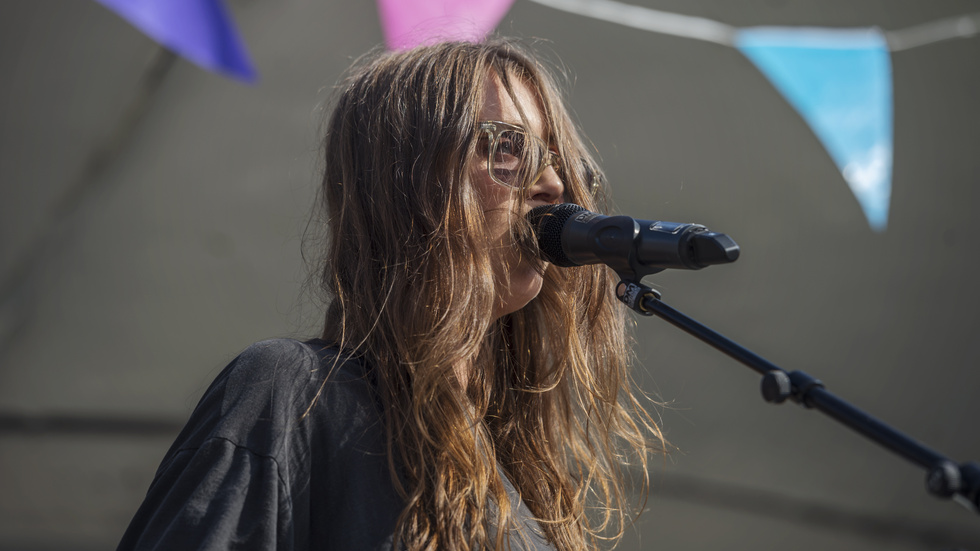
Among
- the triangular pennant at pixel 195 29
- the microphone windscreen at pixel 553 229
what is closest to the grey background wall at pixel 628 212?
the triangular pennant at pixel 195 29

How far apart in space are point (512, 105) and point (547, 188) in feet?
0.49

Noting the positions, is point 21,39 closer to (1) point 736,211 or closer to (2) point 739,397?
(1) point 736,211

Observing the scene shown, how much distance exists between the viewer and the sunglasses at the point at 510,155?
1117mm

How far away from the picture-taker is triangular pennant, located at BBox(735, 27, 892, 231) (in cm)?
261

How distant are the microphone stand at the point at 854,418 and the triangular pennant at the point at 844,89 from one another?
214 centimetres

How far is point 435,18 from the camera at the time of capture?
2238 millimetres

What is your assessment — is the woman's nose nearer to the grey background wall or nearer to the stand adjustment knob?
the stand adjustment knob

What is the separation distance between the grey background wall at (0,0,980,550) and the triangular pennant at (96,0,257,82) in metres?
0.04

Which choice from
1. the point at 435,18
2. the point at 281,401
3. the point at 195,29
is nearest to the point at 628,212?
the point at 435,18

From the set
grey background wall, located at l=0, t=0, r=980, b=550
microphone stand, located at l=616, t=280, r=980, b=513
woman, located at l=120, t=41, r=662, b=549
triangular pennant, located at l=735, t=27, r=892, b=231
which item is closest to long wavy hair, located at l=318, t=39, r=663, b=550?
woman, located at l=120, t=41, r=662, b=549

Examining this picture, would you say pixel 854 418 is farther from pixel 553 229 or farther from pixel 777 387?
pixel 553 229

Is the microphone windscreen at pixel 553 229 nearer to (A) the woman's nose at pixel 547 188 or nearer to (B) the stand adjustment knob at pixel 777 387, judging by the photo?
(A) the woman's nose at pixel 547 188

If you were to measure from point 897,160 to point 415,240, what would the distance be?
238 cm

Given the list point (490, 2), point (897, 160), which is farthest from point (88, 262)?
point (897, 160)
